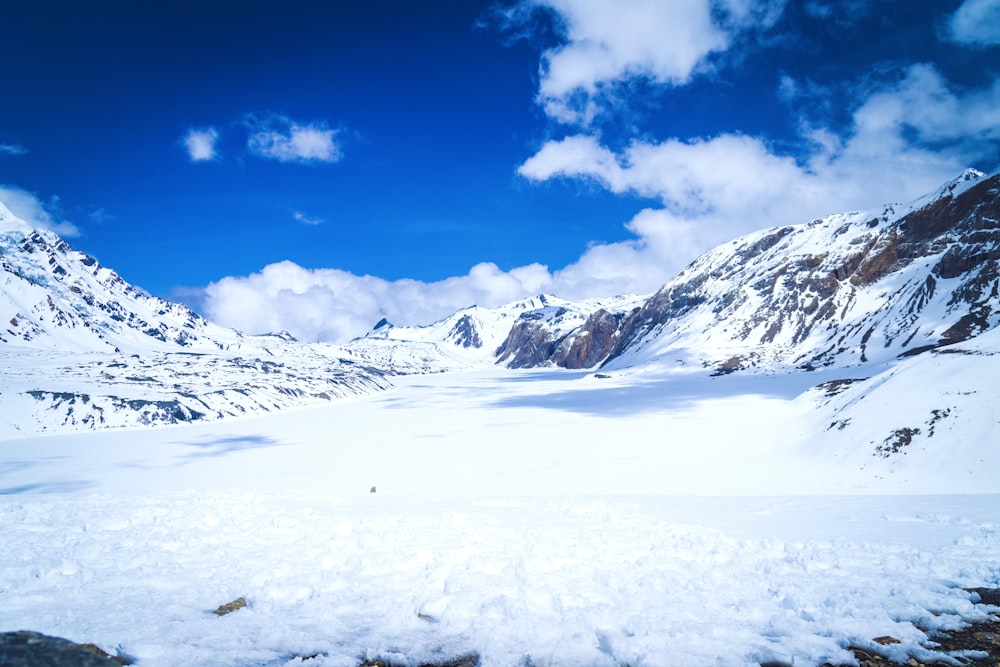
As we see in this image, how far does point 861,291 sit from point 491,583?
435ft

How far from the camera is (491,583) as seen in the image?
7.63 metres

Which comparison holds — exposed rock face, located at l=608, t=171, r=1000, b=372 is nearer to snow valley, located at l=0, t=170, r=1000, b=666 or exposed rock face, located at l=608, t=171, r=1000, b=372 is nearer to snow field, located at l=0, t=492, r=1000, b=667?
snow valley, located at l=0, t=170, r=1000, b=666

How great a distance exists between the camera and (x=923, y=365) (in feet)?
83.7

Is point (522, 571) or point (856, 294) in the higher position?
point (856, 294)

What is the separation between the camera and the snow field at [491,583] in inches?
220

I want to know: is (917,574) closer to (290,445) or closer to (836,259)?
(290,445)

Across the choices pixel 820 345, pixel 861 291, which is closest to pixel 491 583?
pixel 820 345

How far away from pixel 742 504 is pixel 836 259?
5252 inches

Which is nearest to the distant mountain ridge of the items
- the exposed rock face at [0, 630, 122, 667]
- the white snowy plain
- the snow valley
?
the snow valley

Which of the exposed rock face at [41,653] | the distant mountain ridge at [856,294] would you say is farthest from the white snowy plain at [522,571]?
the distant mountain ridge at [856,294]

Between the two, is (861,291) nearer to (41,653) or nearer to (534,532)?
(534,532)

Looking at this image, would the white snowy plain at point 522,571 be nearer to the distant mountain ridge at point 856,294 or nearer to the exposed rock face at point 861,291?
the distant mountain ridge at point 856,294

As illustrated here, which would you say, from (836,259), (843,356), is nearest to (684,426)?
(843,356)

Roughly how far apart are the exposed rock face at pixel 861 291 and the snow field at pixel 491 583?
284 feet
